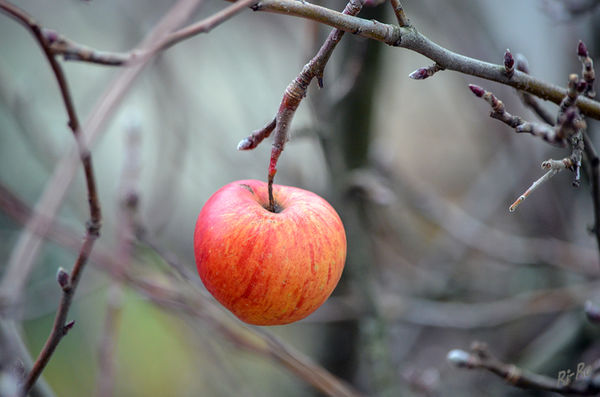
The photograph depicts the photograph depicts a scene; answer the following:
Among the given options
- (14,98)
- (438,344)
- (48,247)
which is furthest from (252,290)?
(48,247)

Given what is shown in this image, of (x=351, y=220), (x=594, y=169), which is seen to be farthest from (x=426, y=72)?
(x=351, y=220)

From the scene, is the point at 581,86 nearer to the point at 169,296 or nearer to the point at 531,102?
the point at 531,102

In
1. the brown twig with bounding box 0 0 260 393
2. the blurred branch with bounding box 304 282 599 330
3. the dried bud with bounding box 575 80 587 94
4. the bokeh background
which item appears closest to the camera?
the brown twig with bounding box 0 0 260 393

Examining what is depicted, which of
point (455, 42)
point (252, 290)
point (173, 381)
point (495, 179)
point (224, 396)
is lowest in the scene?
point (173, 381)

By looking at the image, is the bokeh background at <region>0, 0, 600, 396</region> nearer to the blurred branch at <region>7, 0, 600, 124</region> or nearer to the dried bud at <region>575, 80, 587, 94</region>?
the blurred branch at <region>7, 0, 600, 124</region>

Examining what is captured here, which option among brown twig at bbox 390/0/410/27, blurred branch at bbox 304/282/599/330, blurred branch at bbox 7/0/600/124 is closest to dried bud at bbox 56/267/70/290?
blurred branch at bbox 7/0/600/124

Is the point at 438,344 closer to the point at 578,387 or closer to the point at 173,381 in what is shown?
the point at 173,381

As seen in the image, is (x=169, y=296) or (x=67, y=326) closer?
(x=67, y=326)
